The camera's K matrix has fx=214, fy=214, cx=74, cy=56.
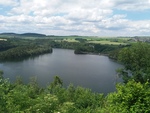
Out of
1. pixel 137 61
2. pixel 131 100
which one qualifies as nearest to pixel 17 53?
pixel 137 61

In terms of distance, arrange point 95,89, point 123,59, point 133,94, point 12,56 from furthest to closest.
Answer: point 12,56, point 95,89, point 123,59, point 133,94

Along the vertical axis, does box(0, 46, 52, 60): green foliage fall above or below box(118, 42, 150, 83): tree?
below

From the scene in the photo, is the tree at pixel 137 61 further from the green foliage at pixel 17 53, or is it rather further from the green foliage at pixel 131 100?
the green foliage at pixel 17 53

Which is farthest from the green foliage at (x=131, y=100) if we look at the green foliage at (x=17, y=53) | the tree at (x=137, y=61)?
the green foliage at (x=17, y=53)

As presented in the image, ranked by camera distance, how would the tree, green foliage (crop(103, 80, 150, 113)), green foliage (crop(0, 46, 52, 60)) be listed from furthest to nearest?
1. green foliage (crop(0, 46, 52, 60))
2. the tree
3. green foliage (crop(103, 80, 150, 113))

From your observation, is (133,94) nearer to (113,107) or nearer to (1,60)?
(113,107)

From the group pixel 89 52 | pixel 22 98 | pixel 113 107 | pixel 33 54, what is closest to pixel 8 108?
pixel 22 98

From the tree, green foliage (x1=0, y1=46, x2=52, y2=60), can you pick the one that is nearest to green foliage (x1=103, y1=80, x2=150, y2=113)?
the tree

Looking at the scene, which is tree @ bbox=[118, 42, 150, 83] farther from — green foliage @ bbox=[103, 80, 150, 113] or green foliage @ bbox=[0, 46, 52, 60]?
green foliage @ bbox=[0, 46, 52, 60]
